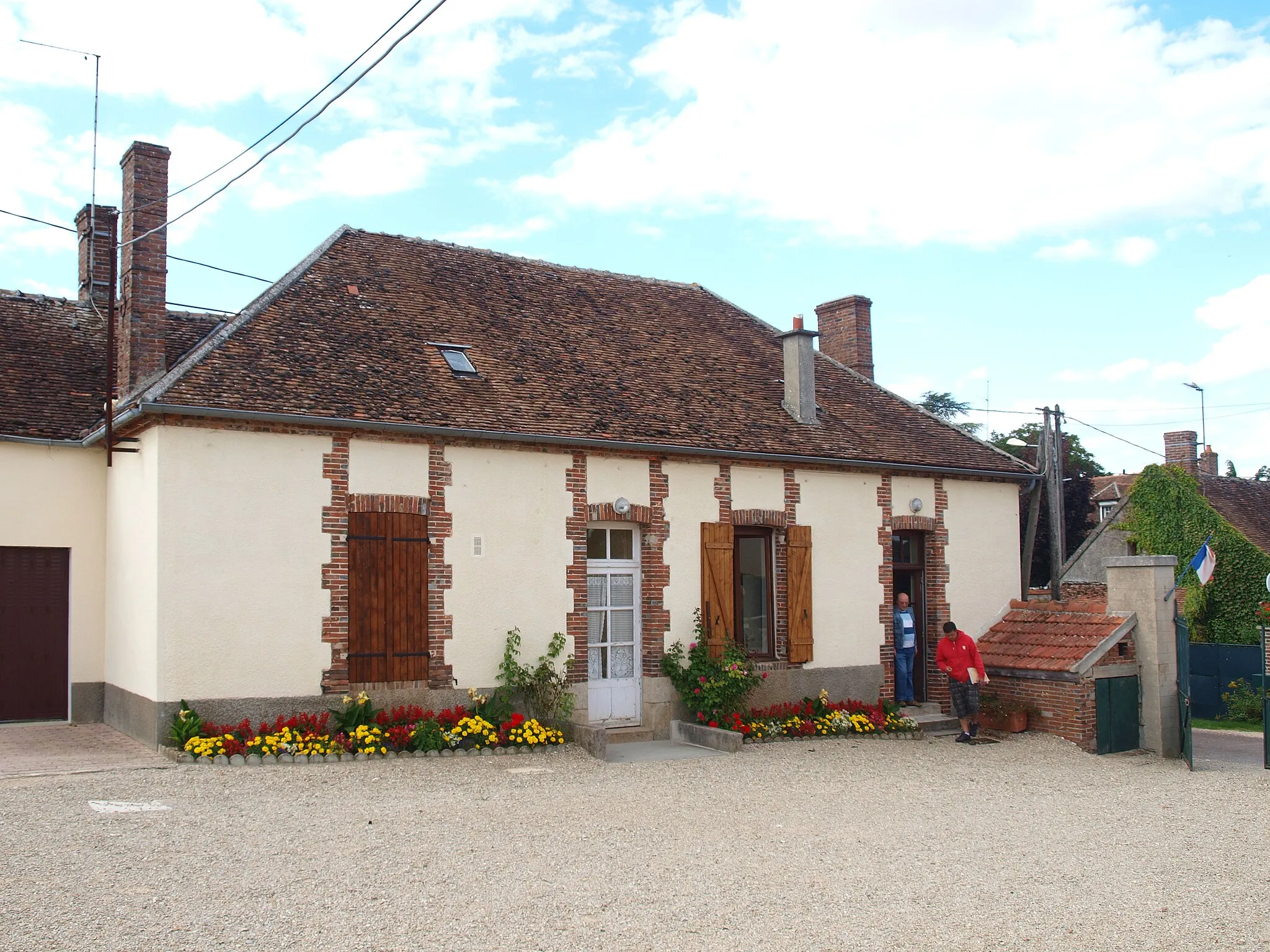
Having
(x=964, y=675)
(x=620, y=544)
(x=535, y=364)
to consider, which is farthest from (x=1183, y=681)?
(x=535, y=364)

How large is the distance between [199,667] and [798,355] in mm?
8901

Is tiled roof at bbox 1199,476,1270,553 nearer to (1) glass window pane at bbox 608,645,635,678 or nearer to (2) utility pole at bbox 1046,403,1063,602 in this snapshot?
(2) utility pole at bbox 1046,403,1063,602

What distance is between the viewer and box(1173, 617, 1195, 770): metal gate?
13.5 m

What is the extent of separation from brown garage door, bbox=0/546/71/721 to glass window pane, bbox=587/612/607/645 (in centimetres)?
596

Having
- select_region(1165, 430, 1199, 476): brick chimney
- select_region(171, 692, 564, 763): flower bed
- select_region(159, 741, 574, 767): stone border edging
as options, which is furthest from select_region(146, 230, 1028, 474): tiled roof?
select_region(1165, 430, 1199, 476): brick chimney

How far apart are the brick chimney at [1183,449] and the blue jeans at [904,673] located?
1474 cm

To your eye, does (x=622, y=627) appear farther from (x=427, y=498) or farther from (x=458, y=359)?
(x=458, y=359)

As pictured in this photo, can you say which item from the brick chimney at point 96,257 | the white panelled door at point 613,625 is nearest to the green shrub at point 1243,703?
the white panelled door at point 613,625

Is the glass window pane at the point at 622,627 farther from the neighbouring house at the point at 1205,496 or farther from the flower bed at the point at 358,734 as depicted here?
the neighbouring house at the point at 1205,496

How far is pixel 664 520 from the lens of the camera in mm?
13336

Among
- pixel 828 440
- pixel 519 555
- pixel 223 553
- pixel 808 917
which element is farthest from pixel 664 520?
pixel 808 917

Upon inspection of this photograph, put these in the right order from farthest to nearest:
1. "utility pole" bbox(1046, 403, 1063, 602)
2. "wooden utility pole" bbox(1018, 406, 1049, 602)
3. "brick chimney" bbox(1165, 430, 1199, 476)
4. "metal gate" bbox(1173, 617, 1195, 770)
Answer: "brick chimney" bbox(1165, 430, 1199, 476)
"utility pole" bbox(1046, 403, 1063, 602)
"wooden utility pole" bbox(1018, 406, 1049, 602)
"metal gate" bbox(1173, 617, 1195, 770)

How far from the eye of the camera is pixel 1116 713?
13.7 m

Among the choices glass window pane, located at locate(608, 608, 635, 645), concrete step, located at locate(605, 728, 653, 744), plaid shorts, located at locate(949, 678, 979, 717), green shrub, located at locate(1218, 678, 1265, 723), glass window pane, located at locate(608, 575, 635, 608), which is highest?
glass window pane, located at locate(608, 575, 635, 608)
